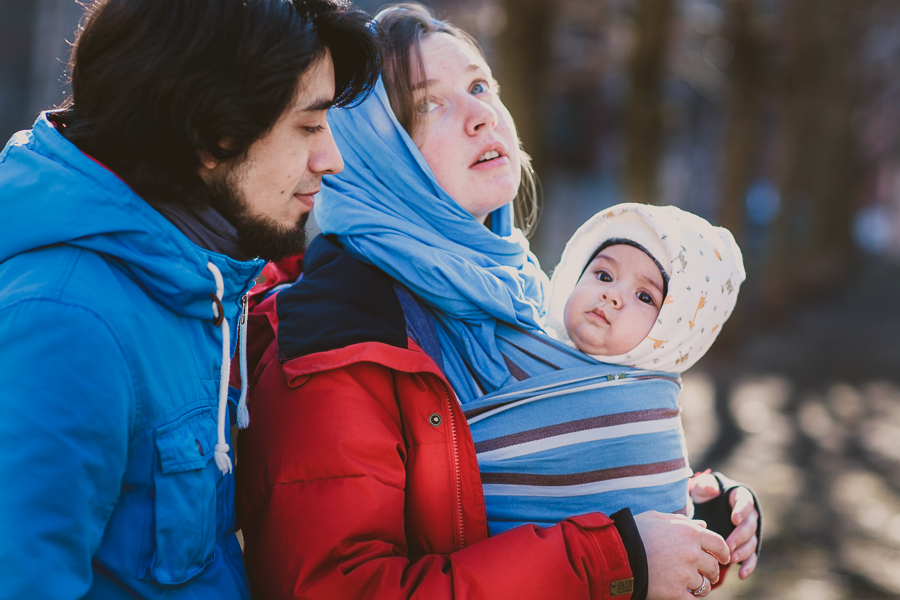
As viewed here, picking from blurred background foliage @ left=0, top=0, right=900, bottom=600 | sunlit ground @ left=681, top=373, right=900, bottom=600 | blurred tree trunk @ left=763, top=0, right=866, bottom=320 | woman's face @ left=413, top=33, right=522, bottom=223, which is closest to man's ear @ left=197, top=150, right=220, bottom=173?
blurred background foliage @ left=0, top=0, right=900, bottom=600

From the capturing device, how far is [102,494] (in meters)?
1.19

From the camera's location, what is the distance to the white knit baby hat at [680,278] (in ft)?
6.26

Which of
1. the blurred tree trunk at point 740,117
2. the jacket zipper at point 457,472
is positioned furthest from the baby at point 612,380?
the blurred tree trunk at point 740,117

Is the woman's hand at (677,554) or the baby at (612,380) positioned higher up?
the baby at (612,380)

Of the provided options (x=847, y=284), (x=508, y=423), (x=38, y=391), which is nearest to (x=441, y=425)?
(x=508, y=423)

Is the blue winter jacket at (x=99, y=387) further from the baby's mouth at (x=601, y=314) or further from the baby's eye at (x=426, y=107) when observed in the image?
the baby's mouth at (x=601, y=314)

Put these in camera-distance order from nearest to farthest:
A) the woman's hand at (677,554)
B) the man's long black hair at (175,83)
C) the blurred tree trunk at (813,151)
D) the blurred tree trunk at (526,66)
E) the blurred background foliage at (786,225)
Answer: the man's long black hair at (175,83) < the woman's hand at (677,554) < the blurred tree trunk at (526,66) < the blurred background foliage at (786,225) < the blurred tree trunk at (813,151)

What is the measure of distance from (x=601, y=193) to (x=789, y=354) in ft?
56.0

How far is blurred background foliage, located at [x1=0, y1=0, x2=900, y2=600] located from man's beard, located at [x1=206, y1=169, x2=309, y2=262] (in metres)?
0.45

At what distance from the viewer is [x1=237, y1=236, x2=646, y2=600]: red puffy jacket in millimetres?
1482

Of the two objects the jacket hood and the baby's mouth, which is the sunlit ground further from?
the jacket hood

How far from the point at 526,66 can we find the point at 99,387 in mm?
4036

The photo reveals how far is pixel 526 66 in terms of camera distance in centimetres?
474

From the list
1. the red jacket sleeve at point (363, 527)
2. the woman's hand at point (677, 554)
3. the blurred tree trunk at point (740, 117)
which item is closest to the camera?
the red jacket sleeve at point (363, 527)
